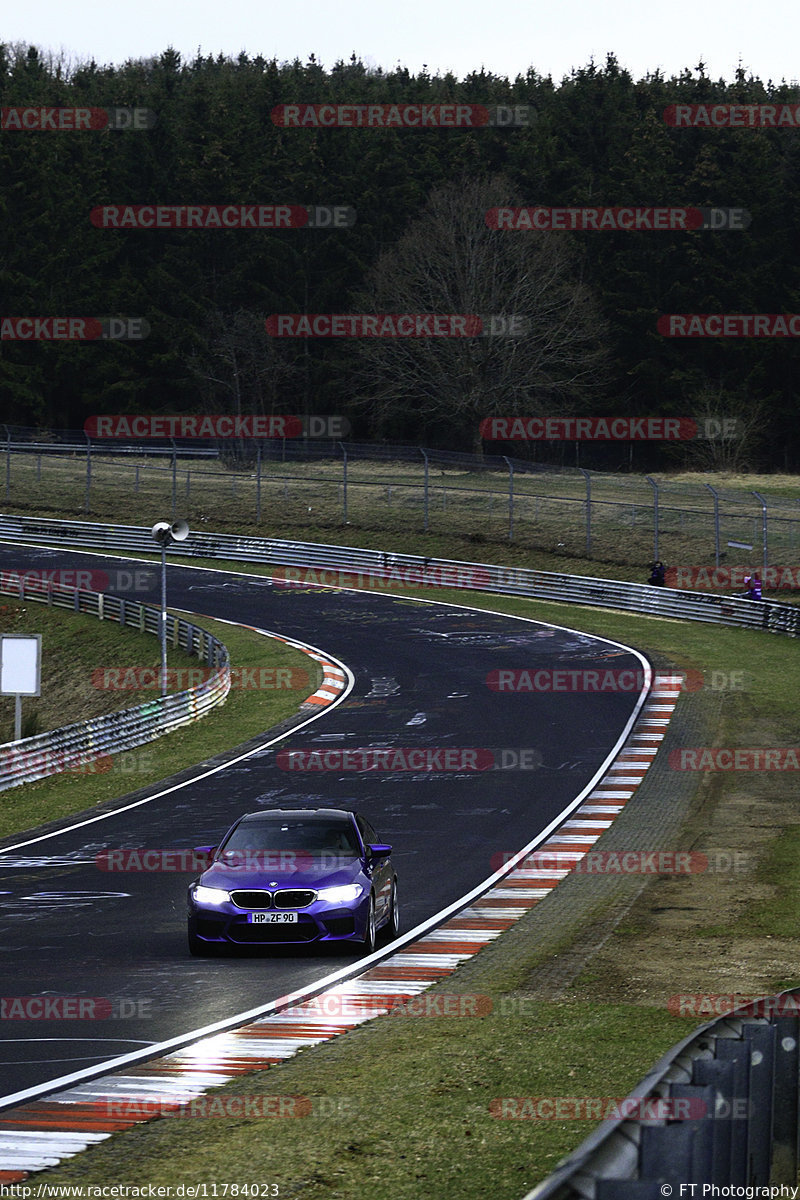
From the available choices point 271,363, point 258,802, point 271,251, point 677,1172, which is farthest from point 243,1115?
point 271,251

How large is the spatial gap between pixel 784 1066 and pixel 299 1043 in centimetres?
444

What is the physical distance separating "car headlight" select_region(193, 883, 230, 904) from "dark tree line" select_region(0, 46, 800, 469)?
2954 inches

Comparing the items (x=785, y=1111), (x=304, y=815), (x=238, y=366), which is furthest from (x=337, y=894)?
(x=238, y=366)

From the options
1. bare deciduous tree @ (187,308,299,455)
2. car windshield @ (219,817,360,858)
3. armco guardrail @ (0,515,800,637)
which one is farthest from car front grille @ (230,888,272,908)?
bare deciduous tree @ (187,308,299,455)

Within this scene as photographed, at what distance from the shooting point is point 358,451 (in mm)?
87062

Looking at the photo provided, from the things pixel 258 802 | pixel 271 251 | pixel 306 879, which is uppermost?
pixel 271 251

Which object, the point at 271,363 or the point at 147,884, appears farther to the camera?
the point at 271,363

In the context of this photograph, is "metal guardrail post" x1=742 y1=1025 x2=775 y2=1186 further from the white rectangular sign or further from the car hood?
the white rectangular sign

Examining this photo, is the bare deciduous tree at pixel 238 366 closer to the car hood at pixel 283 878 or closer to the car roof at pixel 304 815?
the car roof at pixel 304 815

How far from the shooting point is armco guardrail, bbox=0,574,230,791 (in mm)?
28844

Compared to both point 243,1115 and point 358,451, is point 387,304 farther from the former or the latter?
point 243,1115

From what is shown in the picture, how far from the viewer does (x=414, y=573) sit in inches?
2311

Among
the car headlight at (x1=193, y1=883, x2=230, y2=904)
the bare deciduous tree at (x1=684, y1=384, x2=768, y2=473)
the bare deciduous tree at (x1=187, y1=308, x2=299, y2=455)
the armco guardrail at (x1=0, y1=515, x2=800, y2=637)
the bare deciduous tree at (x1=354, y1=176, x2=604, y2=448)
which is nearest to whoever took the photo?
the car headlight at (x1=193, y1=883, x2=230, y2=904)

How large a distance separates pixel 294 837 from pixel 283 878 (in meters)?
0.99
